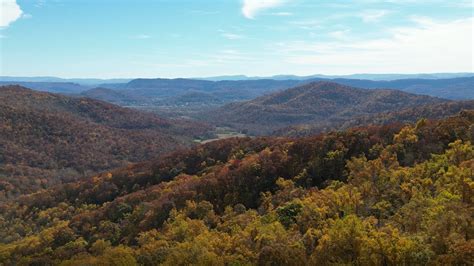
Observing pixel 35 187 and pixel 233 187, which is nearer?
pixel 233 187

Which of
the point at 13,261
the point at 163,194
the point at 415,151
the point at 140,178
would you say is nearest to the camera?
the point at 13,261

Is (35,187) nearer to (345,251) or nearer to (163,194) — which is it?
(163,194)

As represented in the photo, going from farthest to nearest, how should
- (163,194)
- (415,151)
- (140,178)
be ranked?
1. (140,178)
2. (163,194)
3. (415,151)

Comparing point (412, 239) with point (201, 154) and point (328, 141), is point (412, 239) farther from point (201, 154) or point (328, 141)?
point (201, 154)

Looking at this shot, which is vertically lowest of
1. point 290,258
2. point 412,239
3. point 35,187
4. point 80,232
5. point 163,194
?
point 35,187

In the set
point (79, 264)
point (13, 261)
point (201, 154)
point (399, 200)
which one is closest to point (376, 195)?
point (399, 200)

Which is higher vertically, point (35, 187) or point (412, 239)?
point (412, 239)
